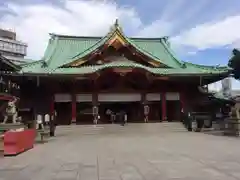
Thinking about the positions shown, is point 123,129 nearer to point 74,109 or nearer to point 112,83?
point 74,109

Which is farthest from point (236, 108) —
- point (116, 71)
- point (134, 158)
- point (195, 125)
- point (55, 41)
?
point (55, 41)

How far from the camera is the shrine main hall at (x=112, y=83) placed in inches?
1029

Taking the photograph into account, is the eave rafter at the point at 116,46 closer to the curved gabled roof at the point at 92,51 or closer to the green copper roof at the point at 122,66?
the curved gabled roof at the point at 92,51

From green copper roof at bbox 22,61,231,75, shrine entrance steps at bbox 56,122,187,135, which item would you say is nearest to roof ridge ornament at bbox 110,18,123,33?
green copper roof at bbox 22,61,231,75

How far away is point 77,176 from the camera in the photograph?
7.96 metres

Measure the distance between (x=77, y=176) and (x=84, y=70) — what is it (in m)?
19.0

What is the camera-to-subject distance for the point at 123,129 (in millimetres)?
24656

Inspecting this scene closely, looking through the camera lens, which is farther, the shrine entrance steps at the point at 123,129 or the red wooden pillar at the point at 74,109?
the red wooden pillar at the point at 74,109

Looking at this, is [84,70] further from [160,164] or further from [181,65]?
[160,164]

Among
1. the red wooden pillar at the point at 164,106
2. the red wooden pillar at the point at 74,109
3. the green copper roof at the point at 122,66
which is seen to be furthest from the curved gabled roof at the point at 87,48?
the red wooden pillar at the point at 74,109

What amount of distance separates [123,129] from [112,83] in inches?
194

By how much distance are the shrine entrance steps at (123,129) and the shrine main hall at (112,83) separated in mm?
1904

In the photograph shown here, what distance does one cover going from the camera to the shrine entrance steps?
24022mm

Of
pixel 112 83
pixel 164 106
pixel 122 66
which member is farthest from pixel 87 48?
pixel 164 106
